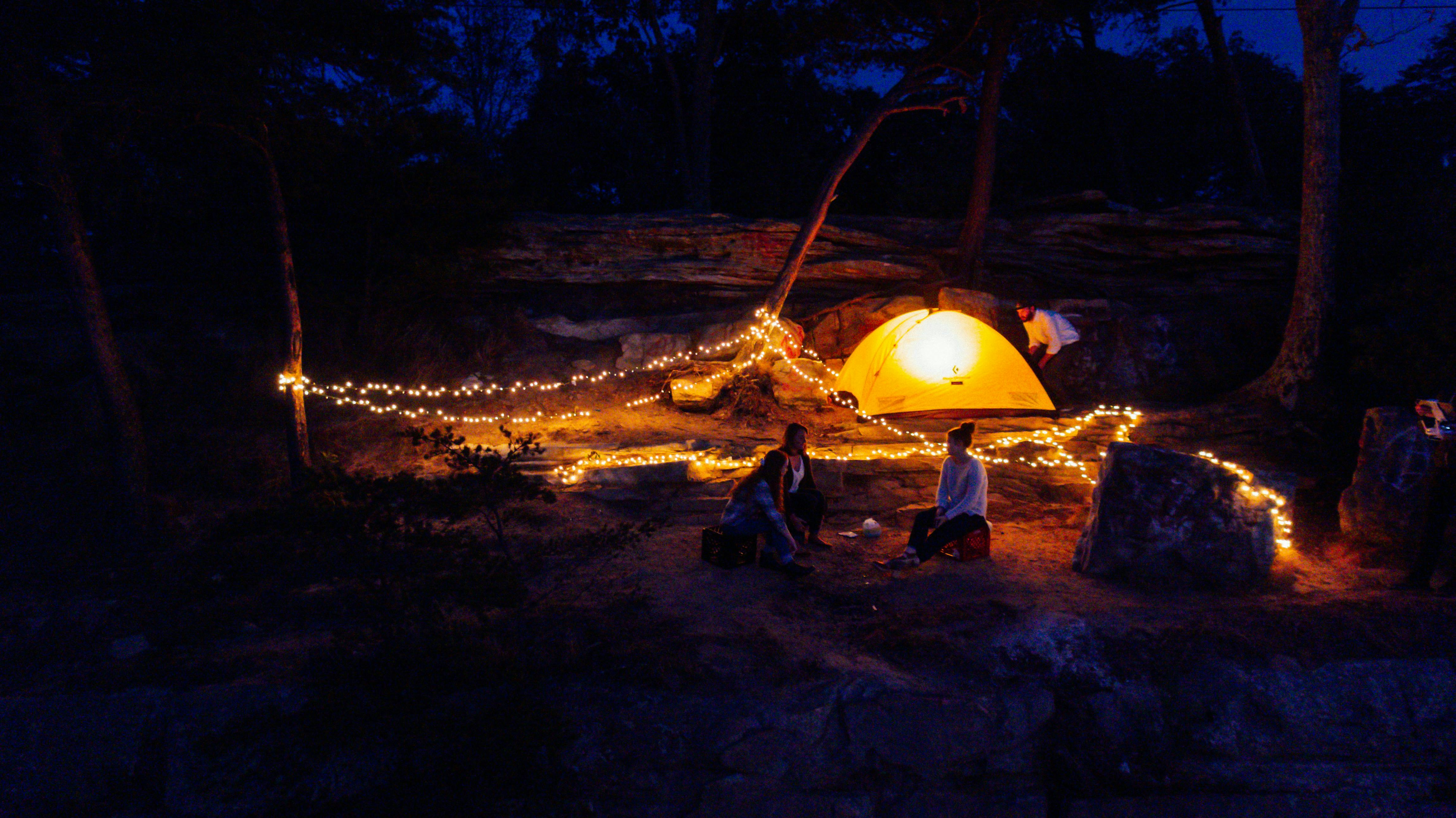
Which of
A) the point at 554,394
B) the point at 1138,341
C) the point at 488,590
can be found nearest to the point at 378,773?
the point at 488,590

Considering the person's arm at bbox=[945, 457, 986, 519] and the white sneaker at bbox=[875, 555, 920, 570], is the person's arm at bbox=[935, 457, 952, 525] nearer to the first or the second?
the person's arm at bbox=[945, 457, 986, 519]

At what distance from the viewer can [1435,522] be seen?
5.03 meters

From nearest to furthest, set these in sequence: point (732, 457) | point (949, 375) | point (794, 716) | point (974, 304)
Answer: point (794, 716) → point (732, 457) → point (949, 375) → point (974, 304)

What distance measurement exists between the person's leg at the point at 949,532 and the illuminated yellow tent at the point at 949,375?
3198 mm

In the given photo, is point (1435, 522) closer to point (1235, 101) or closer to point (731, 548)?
point (731, 548)

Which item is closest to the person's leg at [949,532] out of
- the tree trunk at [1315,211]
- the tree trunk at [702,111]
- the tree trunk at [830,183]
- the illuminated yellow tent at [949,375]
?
the illuminated yellow tent at [949,375]

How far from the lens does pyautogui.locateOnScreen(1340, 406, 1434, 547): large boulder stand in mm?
5891

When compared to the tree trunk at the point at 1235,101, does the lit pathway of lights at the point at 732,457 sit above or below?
below

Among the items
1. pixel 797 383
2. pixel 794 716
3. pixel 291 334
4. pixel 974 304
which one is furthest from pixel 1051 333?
pixel 291 334

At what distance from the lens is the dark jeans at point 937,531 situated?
567 centimetres

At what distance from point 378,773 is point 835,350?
344 inches

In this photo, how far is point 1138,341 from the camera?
9773mm

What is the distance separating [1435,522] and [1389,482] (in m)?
1.13

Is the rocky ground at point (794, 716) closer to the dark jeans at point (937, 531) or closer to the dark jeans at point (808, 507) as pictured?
the dark jeans at point (937, 531)
